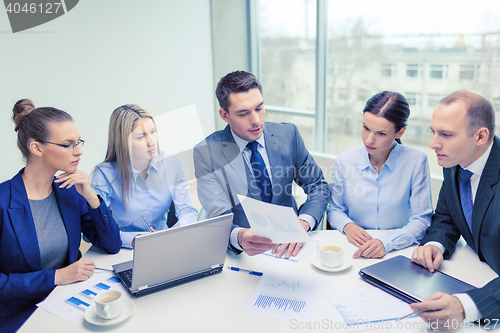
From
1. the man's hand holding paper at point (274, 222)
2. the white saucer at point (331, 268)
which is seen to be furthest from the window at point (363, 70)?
the man's hand holding paper at point (274, 222)

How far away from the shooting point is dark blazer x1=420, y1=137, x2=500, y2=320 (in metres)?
1.32

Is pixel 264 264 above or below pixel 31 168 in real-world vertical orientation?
below

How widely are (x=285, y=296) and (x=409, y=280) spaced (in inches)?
16.5

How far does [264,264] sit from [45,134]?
1.01 meters

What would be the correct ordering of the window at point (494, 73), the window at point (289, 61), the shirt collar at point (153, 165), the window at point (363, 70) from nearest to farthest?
the shirt collar at point (153, 165) < the window at point (494, 73) < the window at point (363, 70) < the window at point (289, 61)

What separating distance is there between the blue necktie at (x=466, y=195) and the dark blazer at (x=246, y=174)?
0.62m

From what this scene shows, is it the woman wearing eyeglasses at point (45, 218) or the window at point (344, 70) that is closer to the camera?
the woman wearing eyeglasses at point (45, 218)

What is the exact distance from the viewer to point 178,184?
2.10 m

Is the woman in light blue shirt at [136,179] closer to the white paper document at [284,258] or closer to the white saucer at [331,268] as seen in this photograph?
the white paper document at [284,258]

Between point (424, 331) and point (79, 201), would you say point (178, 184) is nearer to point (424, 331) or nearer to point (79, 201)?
point (79, 201)

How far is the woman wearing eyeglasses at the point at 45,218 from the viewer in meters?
1.35

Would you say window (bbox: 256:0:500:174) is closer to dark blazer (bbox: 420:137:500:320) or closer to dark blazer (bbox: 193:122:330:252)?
dark blazer (bbox: 193:122:330:252)

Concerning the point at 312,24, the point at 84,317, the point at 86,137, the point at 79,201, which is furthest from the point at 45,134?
the point at 312,24

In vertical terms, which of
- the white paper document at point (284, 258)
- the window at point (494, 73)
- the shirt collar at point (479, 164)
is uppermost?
the window at point (494, 73)
